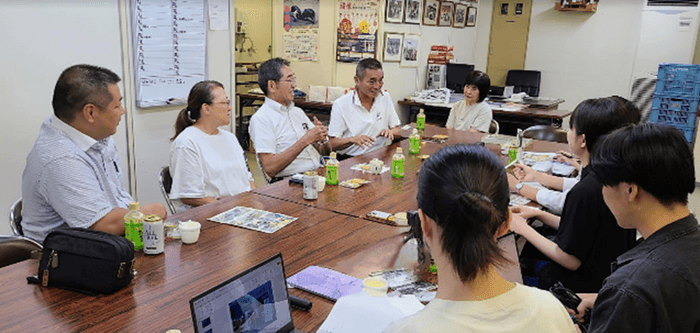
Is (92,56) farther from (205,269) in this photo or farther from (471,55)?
(471,55)

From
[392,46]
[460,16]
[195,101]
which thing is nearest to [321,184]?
[195,101]

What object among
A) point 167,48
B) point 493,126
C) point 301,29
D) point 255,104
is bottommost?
point 255,104

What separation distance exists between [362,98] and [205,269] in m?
2.69

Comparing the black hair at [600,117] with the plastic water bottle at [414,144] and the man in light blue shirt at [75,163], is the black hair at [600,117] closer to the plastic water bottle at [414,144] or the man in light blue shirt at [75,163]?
the plastic water bottle at [414,144]

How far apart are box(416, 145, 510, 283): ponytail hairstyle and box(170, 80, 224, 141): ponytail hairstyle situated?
2.04 m

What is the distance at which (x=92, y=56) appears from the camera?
3328 mm

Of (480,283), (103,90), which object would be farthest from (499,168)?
(103,90)

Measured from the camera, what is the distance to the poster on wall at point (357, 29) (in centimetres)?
605

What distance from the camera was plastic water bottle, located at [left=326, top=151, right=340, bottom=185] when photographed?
110 inches

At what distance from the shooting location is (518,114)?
595 centimetres

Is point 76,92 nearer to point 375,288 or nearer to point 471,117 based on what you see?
point 375,288

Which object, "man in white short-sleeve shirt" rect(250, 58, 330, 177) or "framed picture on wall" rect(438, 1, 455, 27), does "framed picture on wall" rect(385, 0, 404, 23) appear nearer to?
"framed picture on wall" rect(438, 1, 455, 27)

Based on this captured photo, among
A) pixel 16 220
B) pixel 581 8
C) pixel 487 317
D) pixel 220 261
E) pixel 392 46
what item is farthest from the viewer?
pixel 581 8

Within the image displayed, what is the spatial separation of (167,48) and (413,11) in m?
3.58
